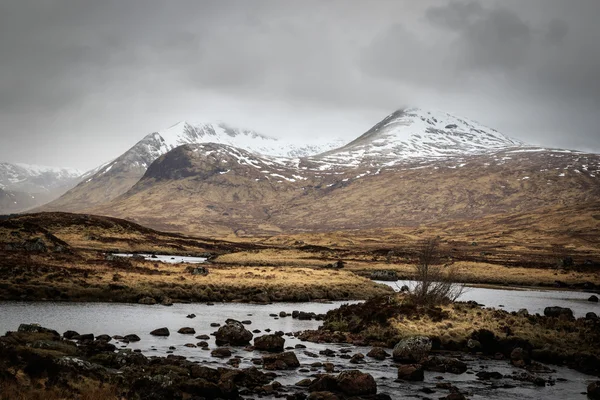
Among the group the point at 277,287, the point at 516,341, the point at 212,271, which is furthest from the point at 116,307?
the point at 516,341

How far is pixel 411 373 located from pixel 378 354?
20.1ft

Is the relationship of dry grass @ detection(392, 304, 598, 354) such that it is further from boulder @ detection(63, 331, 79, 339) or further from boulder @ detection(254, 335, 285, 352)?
boulder @ detection(63, 331, 79, 339)

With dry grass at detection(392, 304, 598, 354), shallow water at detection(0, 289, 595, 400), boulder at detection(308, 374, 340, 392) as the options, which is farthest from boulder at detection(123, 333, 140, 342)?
dry grass at detection(392, 304, 598, 354)

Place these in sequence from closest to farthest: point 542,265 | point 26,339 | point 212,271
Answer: point 26,339 → point 212,271 → point 542,265

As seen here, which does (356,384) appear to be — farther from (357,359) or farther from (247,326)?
(247,326)

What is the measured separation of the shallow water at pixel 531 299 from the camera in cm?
6725

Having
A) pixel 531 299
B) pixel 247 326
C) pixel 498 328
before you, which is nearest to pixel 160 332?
pixel 247 326

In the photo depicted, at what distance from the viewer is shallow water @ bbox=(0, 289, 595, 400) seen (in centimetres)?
3038

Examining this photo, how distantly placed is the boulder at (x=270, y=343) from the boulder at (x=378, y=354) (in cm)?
644

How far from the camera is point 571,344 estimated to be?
40.1 metres

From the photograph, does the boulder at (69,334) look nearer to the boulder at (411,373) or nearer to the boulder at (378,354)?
the boulder at (378,354)

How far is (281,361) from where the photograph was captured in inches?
1324

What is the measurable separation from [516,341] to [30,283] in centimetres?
5007

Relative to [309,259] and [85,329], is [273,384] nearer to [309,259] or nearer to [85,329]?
[85,329]
